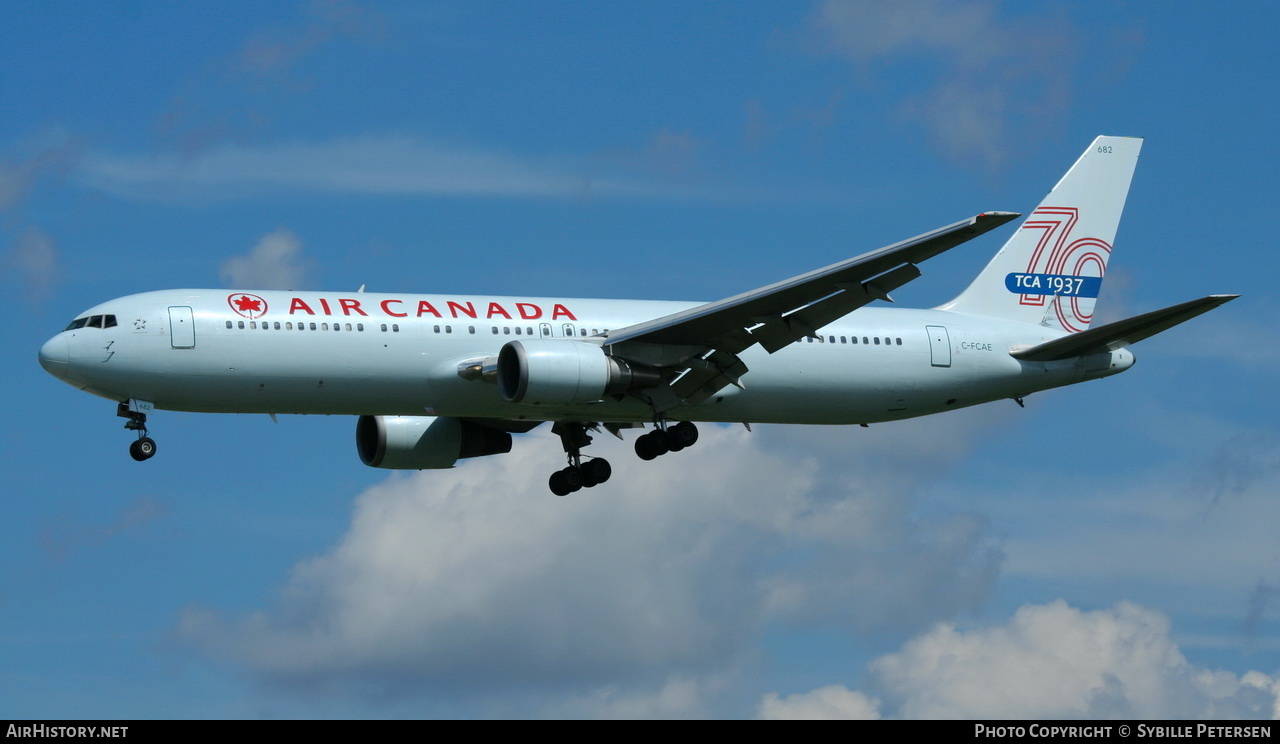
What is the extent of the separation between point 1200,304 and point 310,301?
872 inches

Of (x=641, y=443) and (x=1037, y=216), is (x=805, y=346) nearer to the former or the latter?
(x=641, y=443)

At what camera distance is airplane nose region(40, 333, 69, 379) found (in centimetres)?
4200

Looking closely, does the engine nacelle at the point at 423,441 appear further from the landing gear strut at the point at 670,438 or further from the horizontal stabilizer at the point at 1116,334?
the horizontal stabilizer at the point at 1116,334

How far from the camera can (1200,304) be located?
42531 mm

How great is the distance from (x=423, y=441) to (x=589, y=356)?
9.35m

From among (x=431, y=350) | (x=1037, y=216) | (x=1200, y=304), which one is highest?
(x=1037, y=216)

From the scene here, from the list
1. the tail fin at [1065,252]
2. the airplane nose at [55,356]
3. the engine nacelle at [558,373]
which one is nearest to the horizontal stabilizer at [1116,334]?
the tail fin at [1065,252]

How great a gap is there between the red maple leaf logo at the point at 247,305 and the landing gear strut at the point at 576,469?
10589mm

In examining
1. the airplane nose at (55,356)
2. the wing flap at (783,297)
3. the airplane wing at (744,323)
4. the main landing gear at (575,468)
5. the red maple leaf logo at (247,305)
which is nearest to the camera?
the wing flap at (783,297)

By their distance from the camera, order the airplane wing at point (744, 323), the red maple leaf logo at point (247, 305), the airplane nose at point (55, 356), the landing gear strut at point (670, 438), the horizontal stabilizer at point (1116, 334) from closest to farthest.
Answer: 1. the airplane wing at point (744, 323)
2. the airplane nose at point (55, 356)
3. the red maple leaf logo at point (247, 305)
4. the horizontal stabilizer at point (1116, 334)
5. the landing gear strut at point (670, 438)

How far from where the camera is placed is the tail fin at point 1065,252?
5150cm
